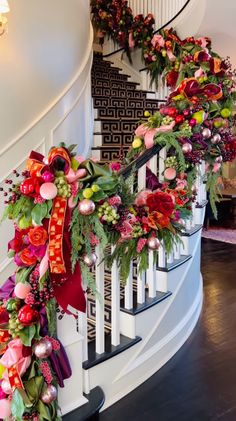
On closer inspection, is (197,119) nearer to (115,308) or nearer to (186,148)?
(186,148)

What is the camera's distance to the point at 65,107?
3348mm

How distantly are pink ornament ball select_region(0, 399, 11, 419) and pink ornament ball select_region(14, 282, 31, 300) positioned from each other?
1.38 feet

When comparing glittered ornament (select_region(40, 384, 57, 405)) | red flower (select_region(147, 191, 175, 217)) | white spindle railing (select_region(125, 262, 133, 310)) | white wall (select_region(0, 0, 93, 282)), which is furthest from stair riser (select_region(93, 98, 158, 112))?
glittered ornament (select_region(40, 384, 57, 405))

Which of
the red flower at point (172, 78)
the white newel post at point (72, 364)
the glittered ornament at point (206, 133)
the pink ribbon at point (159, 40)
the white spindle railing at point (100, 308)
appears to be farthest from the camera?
the pink ribbon at point (159, 40)

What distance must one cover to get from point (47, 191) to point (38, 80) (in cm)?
200

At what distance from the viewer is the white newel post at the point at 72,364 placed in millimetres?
1654

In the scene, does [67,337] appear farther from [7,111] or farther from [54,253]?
[7,111]

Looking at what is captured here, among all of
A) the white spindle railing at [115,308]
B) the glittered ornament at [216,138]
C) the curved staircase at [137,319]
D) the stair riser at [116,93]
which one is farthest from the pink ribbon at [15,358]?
the stair riser at [116,93]

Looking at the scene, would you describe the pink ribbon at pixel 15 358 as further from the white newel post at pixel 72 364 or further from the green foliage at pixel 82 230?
the green foliage at pixel 82 230

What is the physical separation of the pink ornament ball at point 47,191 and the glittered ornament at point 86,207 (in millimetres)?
112

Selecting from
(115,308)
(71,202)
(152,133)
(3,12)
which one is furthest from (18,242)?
(3,12)

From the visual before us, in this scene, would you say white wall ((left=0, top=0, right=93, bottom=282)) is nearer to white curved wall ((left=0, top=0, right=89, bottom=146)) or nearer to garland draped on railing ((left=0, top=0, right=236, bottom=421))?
white curved wall ((left=0, top=0, right=89, bottom=146))

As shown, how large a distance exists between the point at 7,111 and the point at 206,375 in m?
2.32

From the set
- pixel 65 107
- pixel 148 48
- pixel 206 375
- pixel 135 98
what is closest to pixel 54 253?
pixel 206 375
